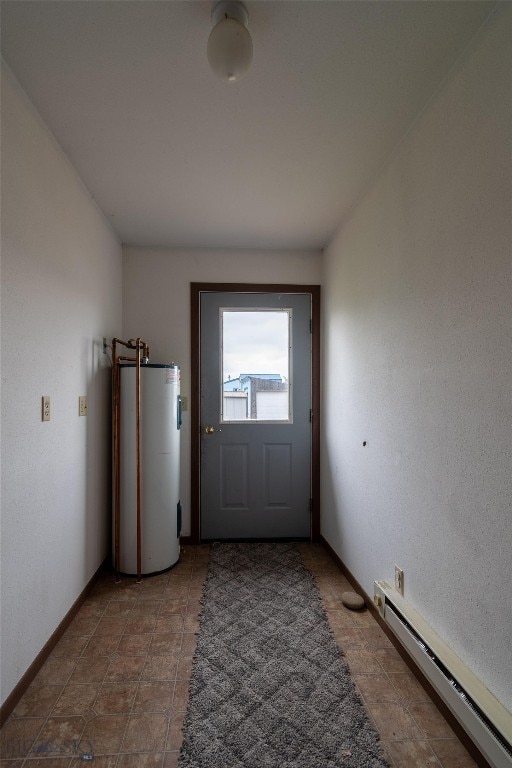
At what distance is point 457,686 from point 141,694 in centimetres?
118

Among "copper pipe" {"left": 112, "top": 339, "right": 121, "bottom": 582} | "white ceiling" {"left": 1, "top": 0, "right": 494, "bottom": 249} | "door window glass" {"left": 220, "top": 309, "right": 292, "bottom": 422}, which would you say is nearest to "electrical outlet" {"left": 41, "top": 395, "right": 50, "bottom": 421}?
"copper pipe" {"left": 112, "top": 339, "right": 121, "bottom": 582}

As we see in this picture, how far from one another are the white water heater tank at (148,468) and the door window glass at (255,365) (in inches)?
26.1

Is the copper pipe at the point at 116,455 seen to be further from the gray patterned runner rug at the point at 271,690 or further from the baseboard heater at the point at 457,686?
the baseboard heater at the point at 457,686

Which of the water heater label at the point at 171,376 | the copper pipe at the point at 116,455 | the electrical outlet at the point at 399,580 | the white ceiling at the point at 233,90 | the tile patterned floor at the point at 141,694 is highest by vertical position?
the white ceiling at the point at 233,90

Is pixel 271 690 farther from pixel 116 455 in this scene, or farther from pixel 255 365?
pixel 255 365

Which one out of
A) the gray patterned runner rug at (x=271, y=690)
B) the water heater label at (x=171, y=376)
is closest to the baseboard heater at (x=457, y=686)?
the gray patterned runner rug at (x=271, y=690)

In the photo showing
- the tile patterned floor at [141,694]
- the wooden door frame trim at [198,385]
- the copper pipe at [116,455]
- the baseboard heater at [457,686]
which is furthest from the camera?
the wooden door frame trim at [198,385]

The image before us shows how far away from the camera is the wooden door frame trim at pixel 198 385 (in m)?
3.15

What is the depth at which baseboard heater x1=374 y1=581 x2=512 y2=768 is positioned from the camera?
3.61 feet

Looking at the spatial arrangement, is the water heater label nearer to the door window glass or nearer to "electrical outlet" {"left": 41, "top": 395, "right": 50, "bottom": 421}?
the door window glass

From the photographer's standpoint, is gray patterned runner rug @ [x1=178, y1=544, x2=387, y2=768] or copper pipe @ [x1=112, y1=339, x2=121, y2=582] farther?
copper pipe @ [x1=112, y1=339, x2=121, y2=582]

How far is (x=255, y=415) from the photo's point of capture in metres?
3.24

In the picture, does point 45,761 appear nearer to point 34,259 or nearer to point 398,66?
point 34,259

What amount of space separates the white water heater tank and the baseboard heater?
149 centimetres
